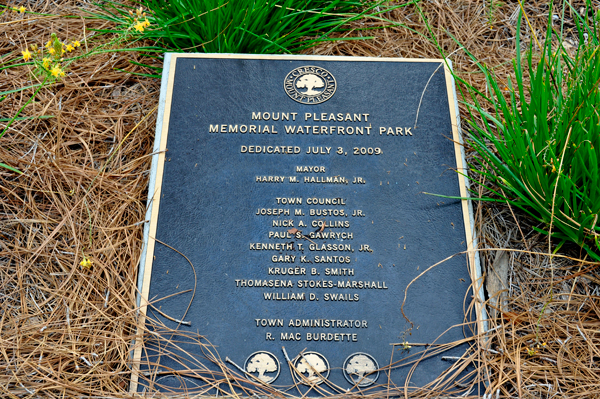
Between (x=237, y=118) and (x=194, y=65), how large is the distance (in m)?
0.49

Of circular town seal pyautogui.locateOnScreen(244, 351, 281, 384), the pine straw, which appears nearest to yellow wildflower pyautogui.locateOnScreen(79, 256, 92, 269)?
the pine straw

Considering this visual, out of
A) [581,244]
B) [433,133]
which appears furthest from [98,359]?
[581,244]

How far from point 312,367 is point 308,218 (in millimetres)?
782

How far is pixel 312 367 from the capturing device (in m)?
2.20

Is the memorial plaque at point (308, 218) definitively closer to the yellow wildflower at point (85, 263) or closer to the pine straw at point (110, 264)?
the pine straw at point (110, 264)

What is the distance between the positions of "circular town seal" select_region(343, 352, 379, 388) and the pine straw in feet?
0.21

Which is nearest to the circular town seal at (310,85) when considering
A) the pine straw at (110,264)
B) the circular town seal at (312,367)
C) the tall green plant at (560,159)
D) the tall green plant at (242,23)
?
the tall green plant at (242,23)

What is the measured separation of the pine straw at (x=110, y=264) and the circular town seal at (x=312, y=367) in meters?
0.11

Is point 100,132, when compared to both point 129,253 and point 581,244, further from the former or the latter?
point 581,244

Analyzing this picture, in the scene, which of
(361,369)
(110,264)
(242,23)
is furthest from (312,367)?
(242,23)

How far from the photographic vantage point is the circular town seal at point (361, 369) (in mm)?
2172

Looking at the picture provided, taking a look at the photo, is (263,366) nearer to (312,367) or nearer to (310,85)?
(312,367)

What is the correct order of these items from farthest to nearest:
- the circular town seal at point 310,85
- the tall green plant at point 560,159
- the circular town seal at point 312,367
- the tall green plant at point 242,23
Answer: the tall green plant at point 242,23 < the circular town seal at point 310,85 < the tall green plant at point 560,159 < the circular town seal at point 312,367

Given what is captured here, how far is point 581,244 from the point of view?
245 centimetres
